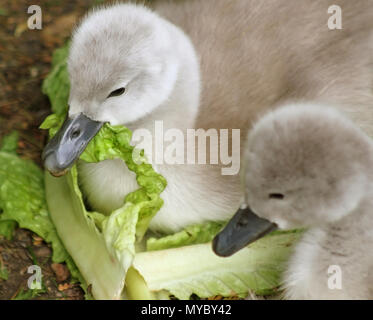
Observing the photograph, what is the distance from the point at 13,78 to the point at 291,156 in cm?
134

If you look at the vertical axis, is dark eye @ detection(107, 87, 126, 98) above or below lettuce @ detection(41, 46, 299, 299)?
above

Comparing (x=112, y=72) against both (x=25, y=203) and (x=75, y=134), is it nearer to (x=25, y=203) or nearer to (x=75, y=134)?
(x=75, y=134)

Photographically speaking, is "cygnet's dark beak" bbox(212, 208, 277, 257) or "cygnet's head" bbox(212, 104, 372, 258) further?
"cygnet's dark beak" bbox(212, 208, 277, 257)

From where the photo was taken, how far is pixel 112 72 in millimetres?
1964

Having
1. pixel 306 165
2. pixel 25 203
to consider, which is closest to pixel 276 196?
pixel 306 165

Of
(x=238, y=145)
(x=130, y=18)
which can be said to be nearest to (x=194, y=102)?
(x=238, y=145)

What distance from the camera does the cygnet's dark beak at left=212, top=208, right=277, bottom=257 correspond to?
192cm

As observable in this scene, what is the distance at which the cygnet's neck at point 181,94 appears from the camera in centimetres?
211

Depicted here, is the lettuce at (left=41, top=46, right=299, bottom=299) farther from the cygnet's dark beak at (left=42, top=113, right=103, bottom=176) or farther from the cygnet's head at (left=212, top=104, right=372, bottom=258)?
the cygnet's head at (left=212, top=104, right=372, bottom=258)

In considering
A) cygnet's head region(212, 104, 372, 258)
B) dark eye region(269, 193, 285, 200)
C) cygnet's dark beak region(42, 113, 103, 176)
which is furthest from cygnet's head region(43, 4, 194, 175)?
dark eye region(269, 193, 285, 200)

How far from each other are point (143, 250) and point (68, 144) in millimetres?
452

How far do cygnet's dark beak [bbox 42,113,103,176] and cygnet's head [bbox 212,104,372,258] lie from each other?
0.45 metres

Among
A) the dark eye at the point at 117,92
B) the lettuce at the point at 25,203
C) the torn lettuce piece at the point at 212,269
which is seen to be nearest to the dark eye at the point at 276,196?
the torn lettuce piece at the point at 212,269
